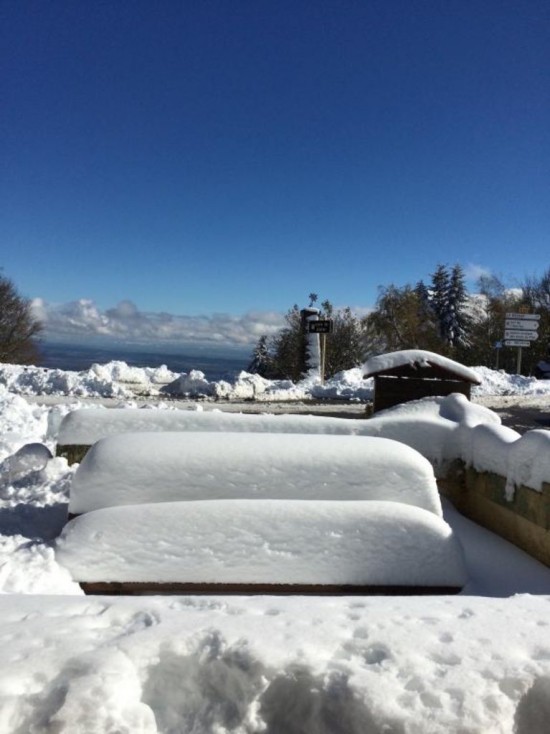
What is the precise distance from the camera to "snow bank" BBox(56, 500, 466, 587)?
3623 mm

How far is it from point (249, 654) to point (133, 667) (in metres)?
0.40

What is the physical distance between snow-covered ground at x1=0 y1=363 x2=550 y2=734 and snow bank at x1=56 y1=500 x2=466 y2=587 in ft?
3.60

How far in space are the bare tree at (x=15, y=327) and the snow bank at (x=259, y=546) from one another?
3218cm

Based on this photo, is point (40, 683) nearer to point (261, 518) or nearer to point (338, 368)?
point (261, 518)

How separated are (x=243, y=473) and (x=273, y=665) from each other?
234cm

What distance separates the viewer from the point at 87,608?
2.30 metres

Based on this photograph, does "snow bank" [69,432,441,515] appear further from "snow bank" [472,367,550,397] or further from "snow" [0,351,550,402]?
"snow bank" [472,367,550,397]

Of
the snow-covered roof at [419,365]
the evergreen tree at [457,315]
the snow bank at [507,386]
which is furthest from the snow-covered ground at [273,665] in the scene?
the evergreen tree at [457,315]

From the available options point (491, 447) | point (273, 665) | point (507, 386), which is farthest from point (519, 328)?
point (273, 665)

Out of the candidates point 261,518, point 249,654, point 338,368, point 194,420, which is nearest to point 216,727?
point 249,654

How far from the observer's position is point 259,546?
12.1 feet

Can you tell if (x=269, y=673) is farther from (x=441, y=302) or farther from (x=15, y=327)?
(x=441, y=302)

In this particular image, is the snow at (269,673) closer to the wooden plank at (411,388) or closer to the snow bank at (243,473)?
the snow bank at (243,473)

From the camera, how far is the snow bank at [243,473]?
4148 mm
